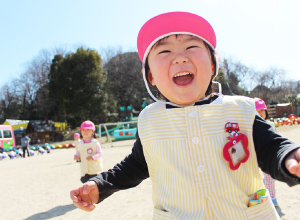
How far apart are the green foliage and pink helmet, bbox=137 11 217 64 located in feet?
89.3

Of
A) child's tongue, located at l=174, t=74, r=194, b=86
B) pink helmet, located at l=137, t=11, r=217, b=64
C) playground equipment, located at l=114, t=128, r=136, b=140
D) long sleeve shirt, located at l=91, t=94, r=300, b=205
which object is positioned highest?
pink helmet, located at l=137, t=11, r=217, b=64

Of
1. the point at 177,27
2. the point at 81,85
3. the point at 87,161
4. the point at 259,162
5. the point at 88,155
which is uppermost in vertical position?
the point at 81,85

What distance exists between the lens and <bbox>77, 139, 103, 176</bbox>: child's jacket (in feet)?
17.3

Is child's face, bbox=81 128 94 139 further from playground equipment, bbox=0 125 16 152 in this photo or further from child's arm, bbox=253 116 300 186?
playground equipment, bbox=0 125 16 152

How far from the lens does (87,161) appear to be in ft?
17.5

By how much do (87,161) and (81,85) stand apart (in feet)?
79.7

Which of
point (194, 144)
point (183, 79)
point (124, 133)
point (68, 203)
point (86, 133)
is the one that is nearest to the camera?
point (194, 144)

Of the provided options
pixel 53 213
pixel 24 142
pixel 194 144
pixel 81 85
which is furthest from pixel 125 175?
pixel 81 85

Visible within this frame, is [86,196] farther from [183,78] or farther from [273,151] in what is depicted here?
[273,151]

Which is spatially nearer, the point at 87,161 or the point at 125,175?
the point at 125,175

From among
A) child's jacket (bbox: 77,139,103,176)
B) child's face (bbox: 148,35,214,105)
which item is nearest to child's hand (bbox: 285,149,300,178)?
child's face (bbox: 148,35,214,105)

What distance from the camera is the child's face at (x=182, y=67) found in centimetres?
138

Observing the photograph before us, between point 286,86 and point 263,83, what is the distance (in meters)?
4.41

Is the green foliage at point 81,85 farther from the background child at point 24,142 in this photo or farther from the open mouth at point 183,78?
the open mouth at point 183,78
